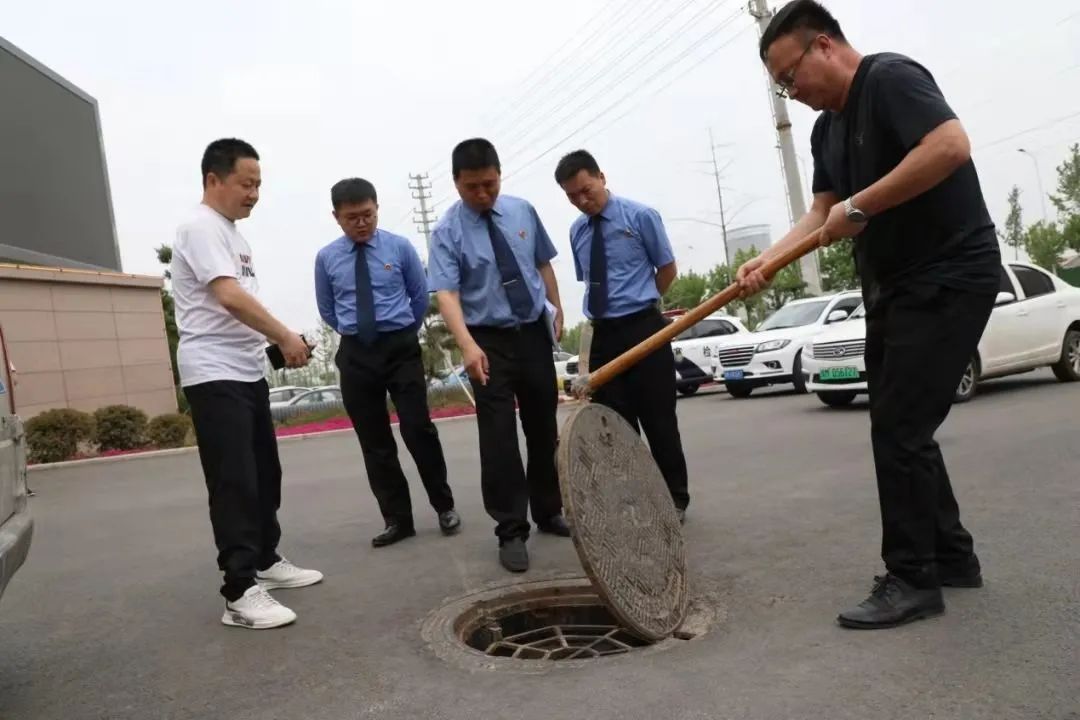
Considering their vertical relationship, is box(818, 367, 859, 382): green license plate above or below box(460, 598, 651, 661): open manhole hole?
above

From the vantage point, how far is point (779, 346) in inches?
491

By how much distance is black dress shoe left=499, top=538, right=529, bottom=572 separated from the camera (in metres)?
3.80

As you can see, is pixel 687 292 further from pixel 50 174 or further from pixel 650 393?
pixel 650 393

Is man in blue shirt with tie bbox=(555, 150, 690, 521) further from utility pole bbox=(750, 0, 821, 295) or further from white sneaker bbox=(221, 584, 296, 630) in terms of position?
utility pole bbox=(750, 0, 821, 295)

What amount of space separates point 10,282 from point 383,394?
1347 centimetres

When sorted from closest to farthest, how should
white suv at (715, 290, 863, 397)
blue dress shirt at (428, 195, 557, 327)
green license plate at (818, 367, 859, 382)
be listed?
blue dress shirt at (428, 195, 557, 327) < green license plate at (818, 367, 859, 382) < white suv at (715, 290, 863, 397)

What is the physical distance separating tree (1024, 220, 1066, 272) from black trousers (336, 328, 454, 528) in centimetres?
4827

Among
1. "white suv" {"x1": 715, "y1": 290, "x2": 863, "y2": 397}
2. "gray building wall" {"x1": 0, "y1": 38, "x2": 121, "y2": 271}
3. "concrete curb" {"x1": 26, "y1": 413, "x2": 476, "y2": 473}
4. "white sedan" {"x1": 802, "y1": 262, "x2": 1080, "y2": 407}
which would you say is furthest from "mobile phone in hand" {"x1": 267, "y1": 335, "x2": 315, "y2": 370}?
"gray building wall" {"x1": 0, "y1": 38, "x2": 121, "y2": 271}

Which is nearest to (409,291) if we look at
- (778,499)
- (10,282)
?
(778,499)

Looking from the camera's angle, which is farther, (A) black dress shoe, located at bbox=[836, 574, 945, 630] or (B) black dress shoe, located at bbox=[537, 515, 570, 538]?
(B) black dress shoe, located at bbox=[537, 515, 570, 538]

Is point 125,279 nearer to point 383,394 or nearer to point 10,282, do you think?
point 10,282

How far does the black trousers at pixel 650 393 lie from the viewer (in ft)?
14.5

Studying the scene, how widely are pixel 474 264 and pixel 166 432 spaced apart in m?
10.9

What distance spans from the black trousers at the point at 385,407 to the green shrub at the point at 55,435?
31.5ft
